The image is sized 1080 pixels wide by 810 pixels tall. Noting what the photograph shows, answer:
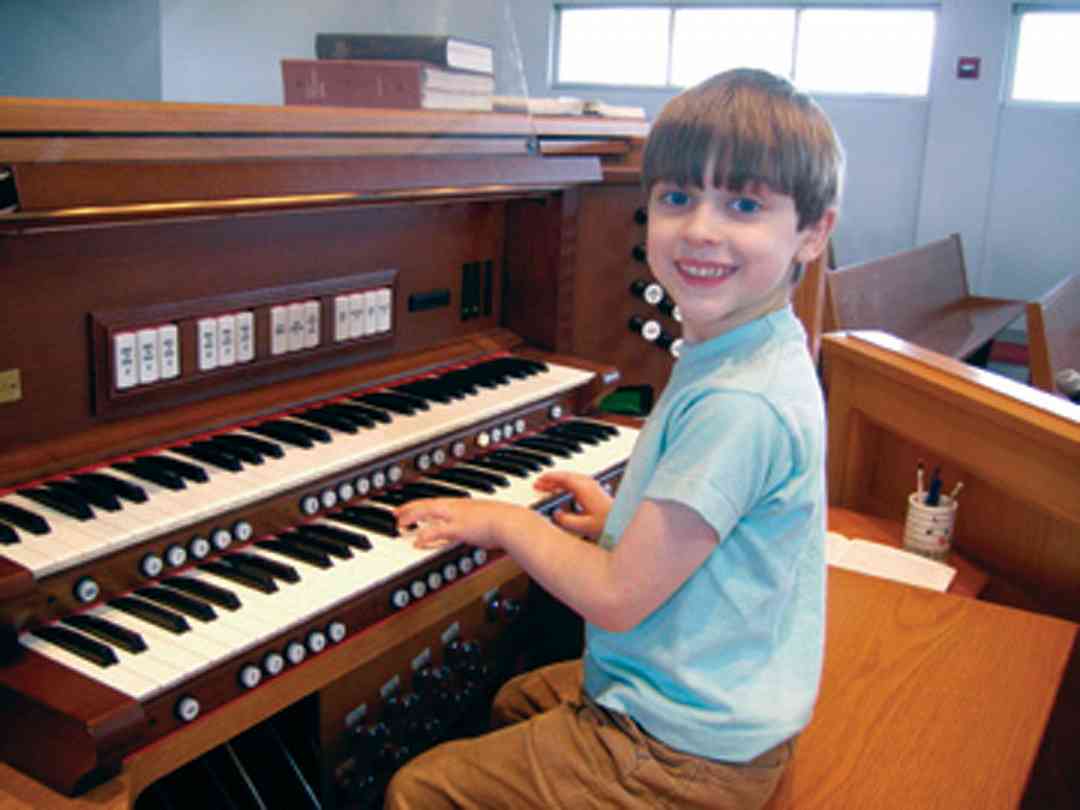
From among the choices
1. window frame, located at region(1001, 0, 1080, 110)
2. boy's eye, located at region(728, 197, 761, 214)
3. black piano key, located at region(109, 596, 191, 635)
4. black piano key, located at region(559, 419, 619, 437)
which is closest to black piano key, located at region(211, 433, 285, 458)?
black piano key, located at region(109, 596, 191, 635)

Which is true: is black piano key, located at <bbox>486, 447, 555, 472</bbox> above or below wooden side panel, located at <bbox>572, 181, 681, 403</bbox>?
below

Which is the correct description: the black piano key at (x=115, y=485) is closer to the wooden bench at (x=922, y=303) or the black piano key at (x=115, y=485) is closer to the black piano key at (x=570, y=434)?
the black piano key at (x=570, y=434)

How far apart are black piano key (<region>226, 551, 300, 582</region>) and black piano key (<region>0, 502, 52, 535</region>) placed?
10.3 inches

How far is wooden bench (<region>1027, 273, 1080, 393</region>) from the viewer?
14.0 ft

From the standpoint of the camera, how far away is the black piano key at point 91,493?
1506 mm

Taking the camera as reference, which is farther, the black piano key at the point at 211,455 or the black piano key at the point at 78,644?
the black piano key at the point at 211,455

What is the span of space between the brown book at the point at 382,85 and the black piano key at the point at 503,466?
0.74 m

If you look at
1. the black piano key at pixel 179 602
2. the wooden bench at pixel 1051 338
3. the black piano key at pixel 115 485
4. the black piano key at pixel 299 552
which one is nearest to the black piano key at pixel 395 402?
the black piano key at pixel 299 552

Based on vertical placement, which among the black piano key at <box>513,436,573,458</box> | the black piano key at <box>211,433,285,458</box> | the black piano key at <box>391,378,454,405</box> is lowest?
the black piano key at <box>513,436,573,458</box>

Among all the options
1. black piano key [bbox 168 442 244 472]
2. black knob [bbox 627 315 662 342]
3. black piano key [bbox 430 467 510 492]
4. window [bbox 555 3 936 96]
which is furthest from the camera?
window [bbox 555 3 936 96]

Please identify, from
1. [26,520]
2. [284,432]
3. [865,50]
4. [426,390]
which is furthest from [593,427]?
[865,50]

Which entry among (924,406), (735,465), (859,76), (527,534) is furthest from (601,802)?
(859,76)

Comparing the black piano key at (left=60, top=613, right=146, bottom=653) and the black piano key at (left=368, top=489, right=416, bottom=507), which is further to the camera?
the black piano key at (left=368, top=489, right=416, bottom=507)

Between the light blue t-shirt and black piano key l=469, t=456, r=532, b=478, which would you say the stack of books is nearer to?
black piano key l=469, t=456, r=532, b=478
